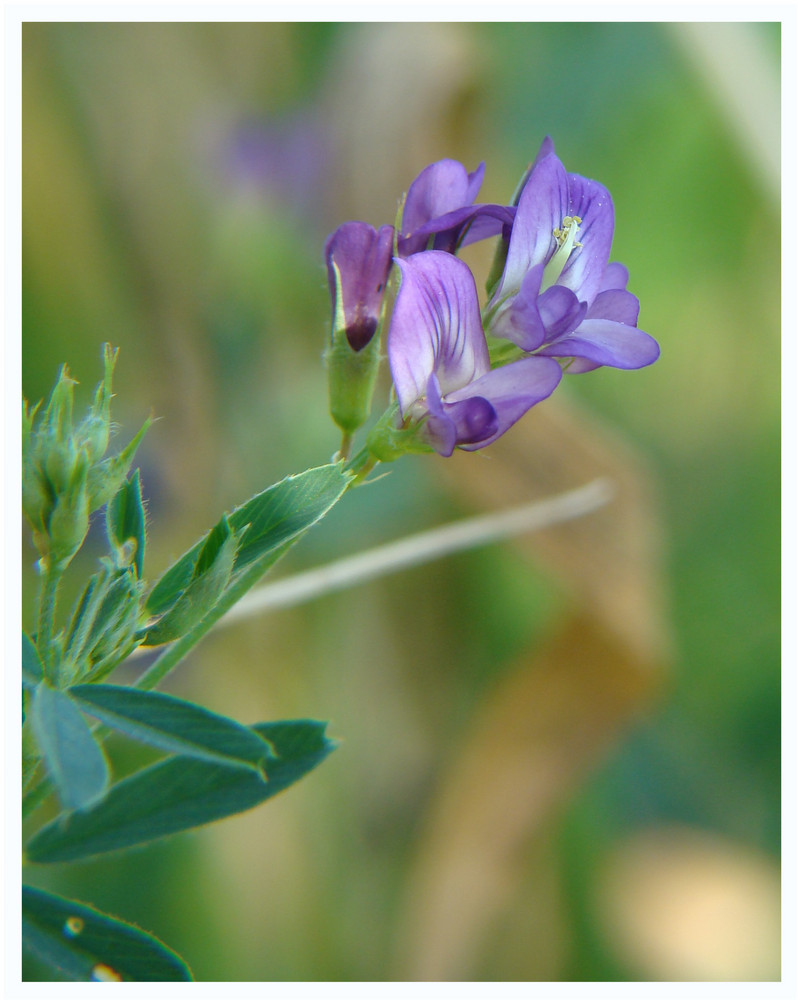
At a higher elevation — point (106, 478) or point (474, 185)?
point (474, 185)

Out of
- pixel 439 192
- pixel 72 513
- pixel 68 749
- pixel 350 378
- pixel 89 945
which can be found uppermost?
pixel 439 192

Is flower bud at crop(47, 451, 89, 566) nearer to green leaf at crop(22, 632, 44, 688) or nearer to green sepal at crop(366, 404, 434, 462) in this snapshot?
green leaf at crop(22, 632, 44, 688)

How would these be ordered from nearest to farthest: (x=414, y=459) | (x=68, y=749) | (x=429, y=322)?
(x=68, y=749) < (x=429, y=322) < (x=414, y=459)

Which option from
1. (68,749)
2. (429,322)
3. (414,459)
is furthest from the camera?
(414,459)

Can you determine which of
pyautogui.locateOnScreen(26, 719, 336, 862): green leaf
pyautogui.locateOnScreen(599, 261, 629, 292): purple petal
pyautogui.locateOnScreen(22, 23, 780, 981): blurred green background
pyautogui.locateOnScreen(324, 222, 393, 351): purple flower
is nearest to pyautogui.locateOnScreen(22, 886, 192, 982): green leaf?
pyautogui.locateOnScreen(26, 719, 336, 862): green leaf

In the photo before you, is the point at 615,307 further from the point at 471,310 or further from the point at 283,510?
the point at 283,510

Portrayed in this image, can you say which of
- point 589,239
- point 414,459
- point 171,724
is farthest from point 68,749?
point 414,459

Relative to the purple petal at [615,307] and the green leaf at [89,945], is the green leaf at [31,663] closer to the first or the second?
the green leaf at [89,945]
